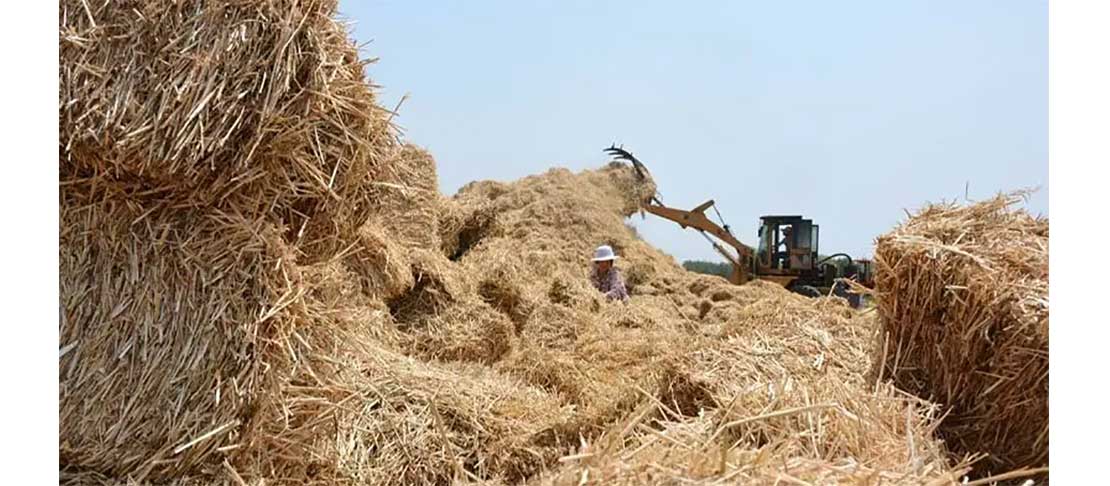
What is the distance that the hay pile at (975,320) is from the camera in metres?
2.53

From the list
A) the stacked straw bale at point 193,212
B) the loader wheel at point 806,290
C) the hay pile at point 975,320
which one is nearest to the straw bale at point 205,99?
the stacked straw bale at point 193,212

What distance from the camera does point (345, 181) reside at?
101 inches

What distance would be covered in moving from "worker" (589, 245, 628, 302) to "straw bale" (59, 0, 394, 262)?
468cm

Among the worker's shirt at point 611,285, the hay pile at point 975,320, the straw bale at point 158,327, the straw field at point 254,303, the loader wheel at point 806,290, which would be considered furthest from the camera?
the loader wheel at point 806,290

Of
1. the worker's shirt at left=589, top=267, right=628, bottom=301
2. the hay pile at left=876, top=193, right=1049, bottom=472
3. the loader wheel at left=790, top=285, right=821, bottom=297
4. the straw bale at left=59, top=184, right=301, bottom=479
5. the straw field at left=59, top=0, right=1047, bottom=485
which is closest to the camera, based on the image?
the straw field at left=59, top=0, right=1047, bottom=485

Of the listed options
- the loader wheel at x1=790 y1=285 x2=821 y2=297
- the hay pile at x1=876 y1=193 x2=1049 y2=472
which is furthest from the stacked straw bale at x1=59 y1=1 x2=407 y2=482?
the loader wheel at x1=790 y1=285 x2=821 y2=297

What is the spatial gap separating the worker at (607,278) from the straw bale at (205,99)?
184 inches

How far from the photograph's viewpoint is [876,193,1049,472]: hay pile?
2527mm

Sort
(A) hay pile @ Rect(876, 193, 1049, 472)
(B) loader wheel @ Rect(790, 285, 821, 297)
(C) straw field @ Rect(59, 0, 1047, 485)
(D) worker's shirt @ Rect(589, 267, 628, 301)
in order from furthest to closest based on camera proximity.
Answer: (B) loader wheel @ Rect(790, 285, 821, 297) < (D) worker's shirt @ Rect(589, 267, 628, 301) < (A) hay pile @ Rect(876, 193, 1049, 472) < (C) straw field @ Rect(59, 0, 1047, 485)

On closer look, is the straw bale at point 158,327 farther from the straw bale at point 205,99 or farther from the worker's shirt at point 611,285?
the worker's shirt at point 611,285

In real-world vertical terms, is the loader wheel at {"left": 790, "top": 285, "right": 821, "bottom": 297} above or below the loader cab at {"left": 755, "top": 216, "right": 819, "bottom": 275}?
below

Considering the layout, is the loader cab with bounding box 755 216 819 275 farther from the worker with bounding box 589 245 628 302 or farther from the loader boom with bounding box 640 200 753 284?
the worker with bounding box 589 245 628 302

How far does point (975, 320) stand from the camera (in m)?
2.63
